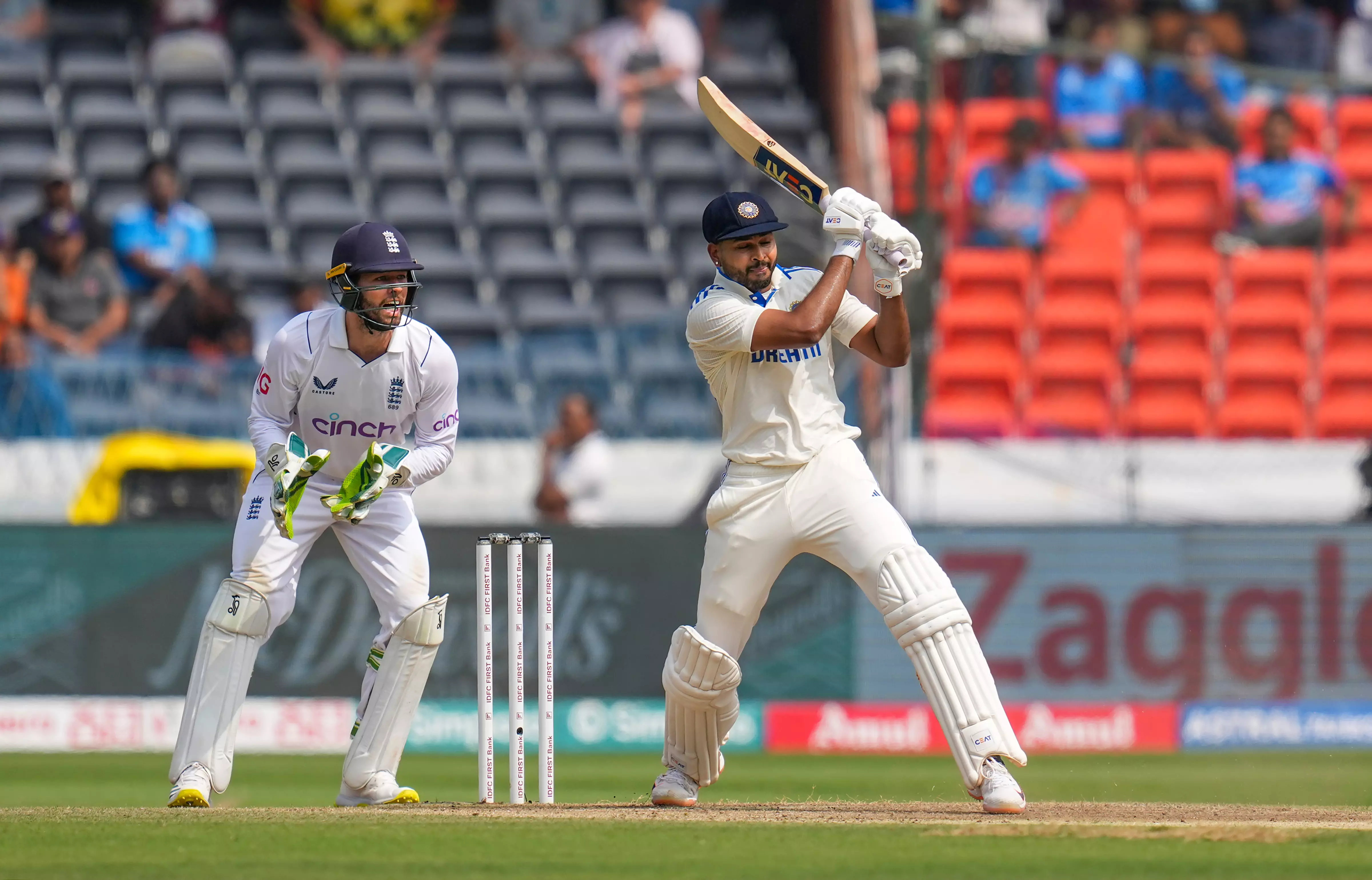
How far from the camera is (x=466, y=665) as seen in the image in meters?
11.2

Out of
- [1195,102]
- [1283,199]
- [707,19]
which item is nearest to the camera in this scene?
[1283,199]

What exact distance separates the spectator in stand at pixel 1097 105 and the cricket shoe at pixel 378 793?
31.6 ft

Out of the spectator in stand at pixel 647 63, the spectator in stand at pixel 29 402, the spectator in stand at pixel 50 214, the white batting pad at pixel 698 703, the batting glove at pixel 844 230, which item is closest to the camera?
the batting glove at pixel 844 230

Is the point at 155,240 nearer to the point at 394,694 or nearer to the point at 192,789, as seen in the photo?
the point at 394,694

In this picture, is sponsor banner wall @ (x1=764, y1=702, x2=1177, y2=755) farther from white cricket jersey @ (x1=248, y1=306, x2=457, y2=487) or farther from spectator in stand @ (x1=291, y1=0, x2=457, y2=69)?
spectator in stand @ (x1=291, y1=0, x2=457, y2=69)

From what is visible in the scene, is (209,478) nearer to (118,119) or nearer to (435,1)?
(118,119)

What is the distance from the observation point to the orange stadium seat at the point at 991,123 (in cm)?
1488

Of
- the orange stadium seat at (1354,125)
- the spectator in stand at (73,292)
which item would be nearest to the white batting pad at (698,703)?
the spectator in stand at (73,292)

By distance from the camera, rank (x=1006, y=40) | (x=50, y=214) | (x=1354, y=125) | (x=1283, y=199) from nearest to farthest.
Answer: (x=50, y=214) → (x=1283, y=199) → (x=1006, y=40) → (x=1354, y=125)

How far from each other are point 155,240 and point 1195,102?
7.92 meters

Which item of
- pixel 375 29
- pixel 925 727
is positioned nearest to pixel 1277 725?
pixel 925 727

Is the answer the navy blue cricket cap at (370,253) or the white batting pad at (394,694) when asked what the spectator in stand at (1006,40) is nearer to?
the navy blue cricket cap at (370,253)

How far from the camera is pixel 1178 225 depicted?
47.7 feet

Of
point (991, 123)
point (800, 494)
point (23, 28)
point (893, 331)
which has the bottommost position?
point (800, 494)
